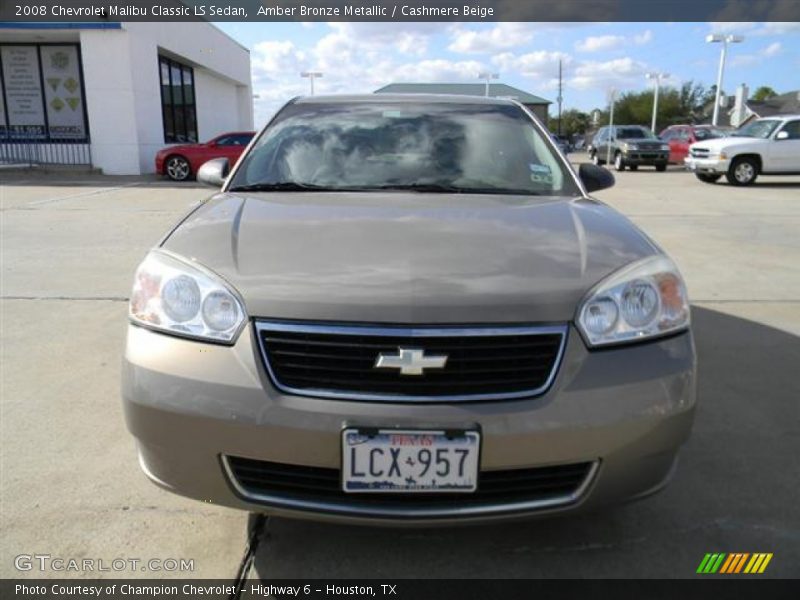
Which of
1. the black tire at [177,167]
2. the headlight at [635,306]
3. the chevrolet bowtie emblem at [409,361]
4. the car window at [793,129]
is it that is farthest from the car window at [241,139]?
the chevrolet bowtie emblem at [409,361]

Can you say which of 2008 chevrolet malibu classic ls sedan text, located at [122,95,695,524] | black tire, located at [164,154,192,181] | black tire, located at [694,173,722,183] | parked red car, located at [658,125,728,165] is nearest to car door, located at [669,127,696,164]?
parked red car, located at [658,125,728,165]

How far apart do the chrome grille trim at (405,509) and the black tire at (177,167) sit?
17.1 meters

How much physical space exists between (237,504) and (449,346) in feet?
2.57

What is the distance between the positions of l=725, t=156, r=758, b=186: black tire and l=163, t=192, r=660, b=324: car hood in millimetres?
16217

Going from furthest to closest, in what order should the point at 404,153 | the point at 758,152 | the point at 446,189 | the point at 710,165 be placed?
the point at 710,165
the point at 758,152
the point at 404,153
the point at 446,189

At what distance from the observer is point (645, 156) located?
908 inches

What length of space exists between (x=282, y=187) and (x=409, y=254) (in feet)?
3.59

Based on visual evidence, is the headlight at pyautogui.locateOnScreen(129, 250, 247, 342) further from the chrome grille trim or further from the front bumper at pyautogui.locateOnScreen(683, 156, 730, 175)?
the front bumper at pyautogui.locateOnScreen(683, 156, 730, 175)

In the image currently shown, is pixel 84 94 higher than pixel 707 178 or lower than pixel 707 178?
higher

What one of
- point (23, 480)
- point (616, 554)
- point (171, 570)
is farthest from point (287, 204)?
point (616, 554)

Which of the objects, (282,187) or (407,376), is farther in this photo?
(282,187)

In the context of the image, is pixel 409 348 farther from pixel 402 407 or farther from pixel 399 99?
pixel 399 99

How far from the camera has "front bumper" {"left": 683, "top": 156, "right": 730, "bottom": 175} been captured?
16.6 meters

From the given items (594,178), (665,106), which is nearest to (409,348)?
(594,178)
